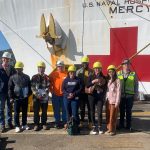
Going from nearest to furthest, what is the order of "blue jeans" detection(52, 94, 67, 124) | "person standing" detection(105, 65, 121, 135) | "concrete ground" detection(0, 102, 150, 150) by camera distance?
"concrete ground" detection(0, 102, 150, 150)
"person standing" detection(105, 65, 121, 135)
"blue jeans" detection(52, 94, 67, 124)

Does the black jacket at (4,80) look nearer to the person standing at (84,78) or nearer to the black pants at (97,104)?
the person standing at (84,78)

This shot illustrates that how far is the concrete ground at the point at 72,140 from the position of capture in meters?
5.68

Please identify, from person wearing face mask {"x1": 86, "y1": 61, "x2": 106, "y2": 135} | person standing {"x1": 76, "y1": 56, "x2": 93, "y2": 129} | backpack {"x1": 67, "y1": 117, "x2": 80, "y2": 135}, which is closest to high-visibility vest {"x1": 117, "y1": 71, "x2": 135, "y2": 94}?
person wearing face mask {"x1": 86, "y1": 61, "x2": 106, "y2": 135}

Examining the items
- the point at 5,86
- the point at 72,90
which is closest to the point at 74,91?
the point at 72,90

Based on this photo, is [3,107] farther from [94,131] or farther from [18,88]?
[94,131]

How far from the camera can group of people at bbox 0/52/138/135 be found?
6.36m

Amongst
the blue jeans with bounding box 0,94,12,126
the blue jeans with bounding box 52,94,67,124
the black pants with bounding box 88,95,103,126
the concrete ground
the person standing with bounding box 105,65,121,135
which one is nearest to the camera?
the concrete ground

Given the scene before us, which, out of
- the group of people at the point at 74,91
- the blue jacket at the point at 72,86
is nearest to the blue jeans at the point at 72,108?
the group of people at the point at 74,91

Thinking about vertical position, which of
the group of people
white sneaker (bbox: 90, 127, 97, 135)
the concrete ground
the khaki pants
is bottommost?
the concrete ground

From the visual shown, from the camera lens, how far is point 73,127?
20.8 ft

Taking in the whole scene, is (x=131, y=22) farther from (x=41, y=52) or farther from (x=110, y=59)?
(x=41, y=52)

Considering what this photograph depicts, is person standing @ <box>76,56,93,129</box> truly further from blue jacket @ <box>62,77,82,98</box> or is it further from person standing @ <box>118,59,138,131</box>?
person standing @ <box>118,59,138,131</box>

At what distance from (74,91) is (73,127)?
1.77 ft

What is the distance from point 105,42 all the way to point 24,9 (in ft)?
7.45
